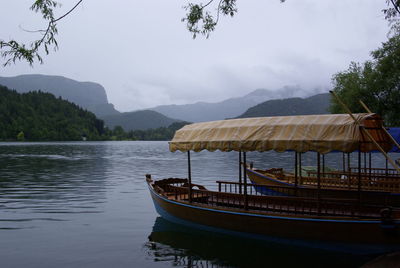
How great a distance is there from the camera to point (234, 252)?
459 inches

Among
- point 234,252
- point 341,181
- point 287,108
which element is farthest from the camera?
point 287,108

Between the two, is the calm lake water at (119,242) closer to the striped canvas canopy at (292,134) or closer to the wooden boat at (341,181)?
the wooden boat at (341,181)

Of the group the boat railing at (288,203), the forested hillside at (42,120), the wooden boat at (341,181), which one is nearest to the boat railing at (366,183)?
the wooden boat at (341,181)

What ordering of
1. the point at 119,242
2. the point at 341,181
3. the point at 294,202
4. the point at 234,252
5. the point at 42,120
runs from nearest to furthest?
the point at 234,252 → the point at 294,202 → the point at 119,242 → the point at 341,181 → the point at 42,120

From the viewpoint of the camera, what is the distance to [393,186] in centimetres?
1617

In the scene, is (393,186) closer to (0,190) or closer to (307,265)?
(307,265)

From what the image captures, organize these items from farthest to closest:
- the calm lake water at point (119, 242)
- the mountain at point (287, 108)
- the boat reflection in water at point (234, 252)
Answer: the mountain at point (287, 108) < the calm lake water at point (119, 242) < the boat reflection in water at point (234, 252)

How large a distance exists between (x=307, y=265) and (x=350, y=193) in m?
5.95

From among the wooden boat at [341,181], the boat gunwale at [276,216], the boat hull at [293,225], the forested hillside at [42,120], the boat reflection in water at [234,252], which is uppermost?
the forested hillside at [42,120]

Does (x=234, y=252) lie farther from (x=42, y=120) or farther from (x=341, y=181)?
(x=42, y=120)

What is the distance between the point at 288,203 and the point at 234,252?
2336mm

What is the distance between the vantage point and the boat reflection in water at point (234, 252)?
34.9 ft

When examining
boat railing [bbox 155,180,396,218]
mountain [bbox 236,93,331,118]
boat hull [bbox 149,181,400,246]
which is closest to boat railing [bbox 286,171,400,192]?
boat railing [bbox 155,180,396,218]

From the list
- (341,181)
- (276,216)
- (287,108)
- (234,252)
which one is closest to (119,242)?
(234,252)
